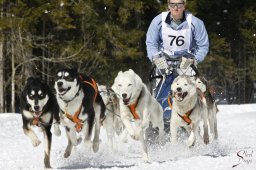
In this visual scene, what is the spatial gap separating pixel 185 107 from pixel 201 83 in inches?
30.1

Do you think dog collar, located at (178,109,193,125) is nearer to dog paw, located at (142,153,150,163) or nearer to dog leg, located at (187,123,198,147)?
dog leg, located at (187,123,198,147)

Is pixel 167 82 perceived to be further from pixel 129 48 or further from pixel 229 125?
pixel 129 48

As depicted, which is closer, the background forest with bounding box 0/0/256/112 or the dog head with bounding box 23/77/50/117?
the dog head with bounding box 23/77/50/117

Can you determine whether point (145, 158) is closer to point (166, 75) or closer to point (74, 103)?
point (74, 103)

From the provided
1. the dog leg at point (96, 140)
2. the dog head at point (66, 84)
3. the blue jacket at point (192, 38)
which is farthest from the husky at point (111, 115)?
the dog head at point (66, 84)

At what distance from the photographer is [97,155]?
6.99 metres

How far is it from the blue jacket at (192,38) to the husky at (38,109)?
1.58 m

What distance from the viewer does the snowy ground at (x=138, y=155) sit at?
5.71 meters

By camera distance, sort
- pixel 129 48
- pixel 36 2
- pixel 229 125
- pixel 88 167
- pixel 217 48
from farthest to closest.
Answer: pixel 217 48
pixel 129 48
pixel 36 2
pixel 229 125
pixel 88 167

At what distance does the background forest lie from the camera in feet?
62.8

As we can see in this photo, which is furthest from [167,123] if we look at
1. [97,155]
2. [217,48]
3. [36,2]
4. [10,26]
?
[217,48]

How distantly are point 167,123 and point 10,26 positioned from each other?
11.1 m

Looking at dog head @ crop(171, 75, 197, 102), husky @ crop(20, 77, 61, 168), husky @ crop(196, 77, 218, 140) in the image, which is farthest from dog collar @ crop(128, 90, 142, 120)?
husky @ crop(196, 77, 218, 140)

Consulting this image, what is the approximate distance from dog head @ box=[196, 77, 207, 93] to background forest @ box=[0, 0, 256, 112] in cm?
1126
